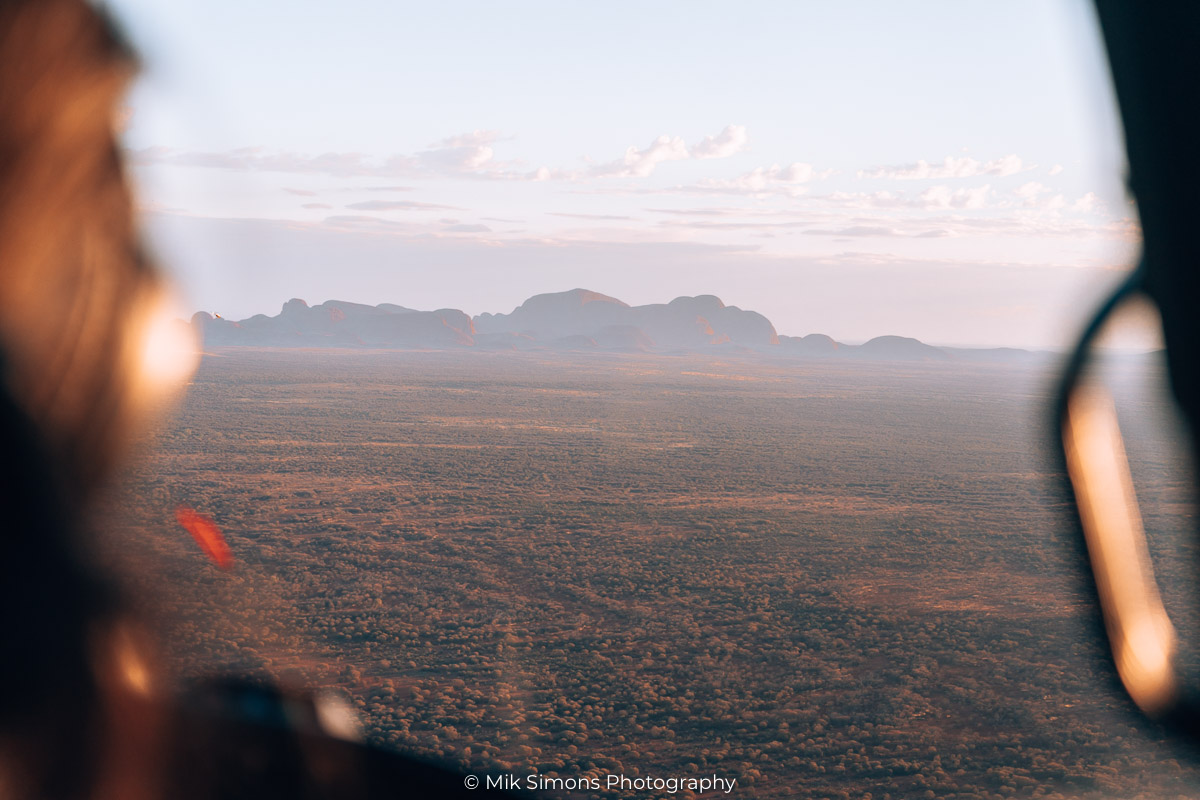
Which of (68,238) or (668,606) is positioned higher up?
(68,238)

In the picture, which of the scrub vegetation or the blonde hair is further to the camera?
the scrub vegetation

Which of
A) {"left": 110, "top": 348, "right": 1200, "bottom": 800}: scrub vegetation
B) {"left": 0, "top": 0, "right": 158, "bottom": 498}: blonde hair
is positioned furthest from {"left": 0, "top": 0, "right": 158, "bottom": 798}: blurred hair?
{"left": 110, "top": 348, "right": 1200, "bottom": 800}: scrub vegetation

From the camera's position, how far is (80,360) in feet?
2.40

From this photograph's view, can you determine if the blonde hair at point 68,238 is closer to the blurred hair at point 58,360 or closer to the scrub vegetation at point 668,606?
the blurred hair at point 58,360

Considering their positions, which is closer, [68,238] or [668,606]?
[68,238]

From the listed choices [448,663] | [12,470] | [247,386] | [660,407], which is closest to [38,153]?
[12,470]

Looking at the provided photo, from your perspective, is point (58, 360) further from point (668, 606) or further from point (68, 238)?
point (668, 606)

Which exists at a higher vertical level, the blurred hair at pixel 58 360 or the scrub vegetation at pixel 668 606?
the blurred hair at pixel 58 360

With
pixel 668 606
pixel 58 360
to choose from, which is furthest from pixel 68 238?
pixel 668 606

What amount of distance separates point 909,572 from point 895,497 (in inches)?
495

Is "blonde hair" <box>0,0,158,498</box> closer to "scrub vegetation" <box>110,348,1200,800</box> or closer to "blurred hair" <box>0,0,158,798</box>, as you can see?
"blurred hair" <box>0,0,158,798</box>

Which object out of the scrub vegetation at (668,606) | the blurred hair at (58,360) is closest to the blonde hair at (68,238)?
the blurred hair at (58,360)

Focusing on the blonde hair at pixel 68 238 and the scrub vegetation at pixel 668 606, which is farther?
the scrub vegetation at pixel 668 606

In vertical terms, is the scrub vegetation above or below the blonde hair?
below
